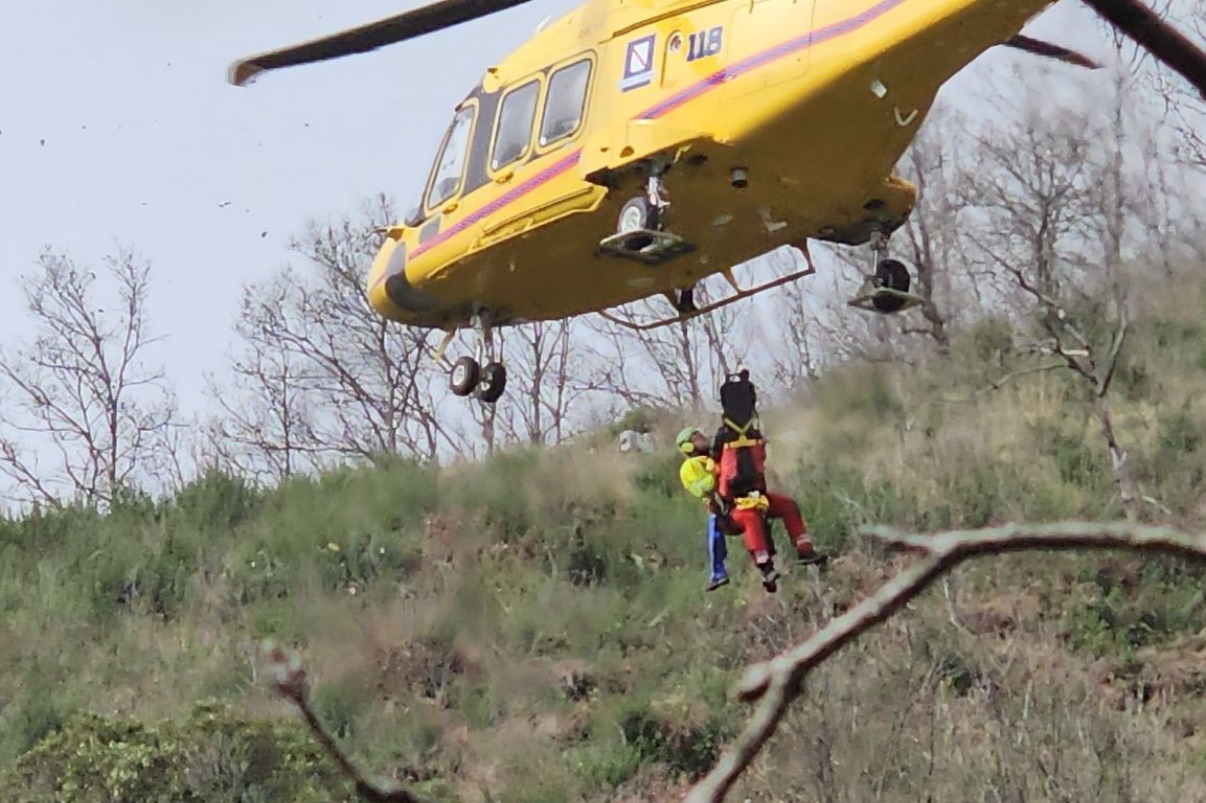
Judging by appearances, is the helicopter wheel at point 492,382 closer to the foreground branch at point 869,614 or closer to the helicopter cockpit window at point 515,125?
the helicopter cockpit window at point 515,125

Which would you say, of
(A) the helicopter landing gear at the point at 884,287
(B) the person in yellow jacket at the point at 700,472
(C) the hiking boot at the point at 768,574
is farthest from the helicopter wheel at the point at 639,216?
(C) the hiking boot at the point at 768,574

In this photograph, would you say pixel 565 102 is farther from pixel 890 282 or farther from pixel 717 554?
pixel 717 554

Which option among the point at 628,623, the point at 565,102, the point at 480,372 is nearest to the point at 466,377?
the point at 480,372

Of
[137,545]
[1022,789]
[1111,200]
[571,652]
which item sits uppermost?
[1111,200]

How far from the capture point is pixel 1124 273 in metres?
18.3

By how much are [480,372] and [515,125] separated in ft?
5.54

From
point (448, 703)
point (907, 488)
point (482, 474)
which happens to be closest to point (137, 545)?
point (482, 474)

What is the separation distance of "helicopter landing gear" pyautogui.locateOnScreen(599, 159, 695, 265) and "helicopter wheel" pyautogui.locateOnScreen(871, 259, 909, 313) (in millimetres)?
1078

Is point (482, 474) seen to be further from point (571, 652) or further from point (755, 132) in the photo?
point (755, 132)

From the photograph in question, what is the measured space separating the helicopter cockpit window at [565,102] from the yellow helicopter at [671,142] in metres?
0.01

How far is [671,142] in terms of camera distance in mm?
8570

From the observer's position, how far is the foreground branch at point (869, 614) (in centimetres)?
100

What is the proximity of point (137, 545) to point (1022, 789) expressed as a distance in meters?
10.6

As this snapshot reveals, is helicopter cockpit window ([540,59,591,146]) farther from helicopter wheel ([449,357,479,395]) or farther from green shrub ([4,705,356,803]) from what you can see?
green shrub ([4,705,356,803])
